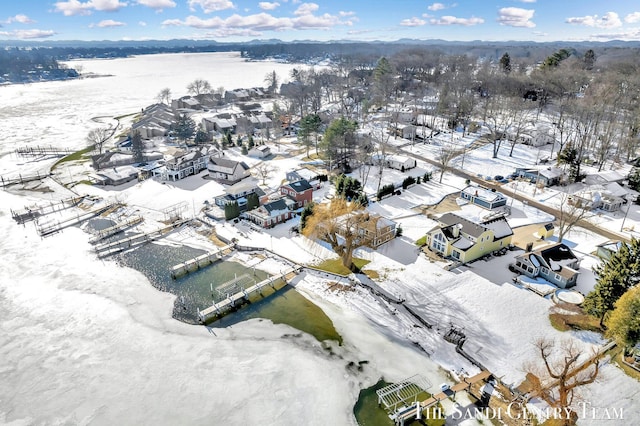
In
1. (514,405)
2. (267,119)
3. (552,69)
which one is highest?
(552,69)

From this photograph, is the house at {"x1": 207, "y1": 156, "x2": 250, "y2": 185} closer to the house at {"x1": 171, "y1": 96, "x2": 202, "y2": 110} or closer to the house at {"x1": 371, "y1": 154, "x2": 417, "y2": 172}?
the house at {"x1": 371, "y1": 154, "x2": 417, "y2": 172}

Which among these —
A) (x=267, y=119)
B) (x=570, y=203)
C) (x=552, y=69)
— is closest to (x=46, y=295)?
(x=570, y=203)

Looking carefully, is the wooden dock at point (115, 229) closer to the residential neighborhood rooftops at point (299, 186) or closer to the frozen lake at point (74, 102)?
the residential neighborhood rooftops at point (299, 186)

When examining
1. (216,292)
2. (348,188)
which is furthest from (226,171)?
(216,292)

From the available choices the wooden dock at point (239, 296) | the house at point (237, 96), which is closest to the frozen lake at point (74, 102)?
the house at point (237, 96)

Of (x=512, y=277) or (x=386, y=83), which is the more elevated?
(x=386, y=83)

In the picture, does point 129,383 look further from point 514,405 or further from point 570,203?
point 570,203

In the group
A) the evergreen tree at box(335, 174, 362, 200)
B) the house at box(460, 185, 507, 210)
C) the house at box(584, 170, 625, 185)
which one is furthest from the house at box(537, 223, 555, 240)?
the evergreen tree at box(335, 174, 362, 200)
